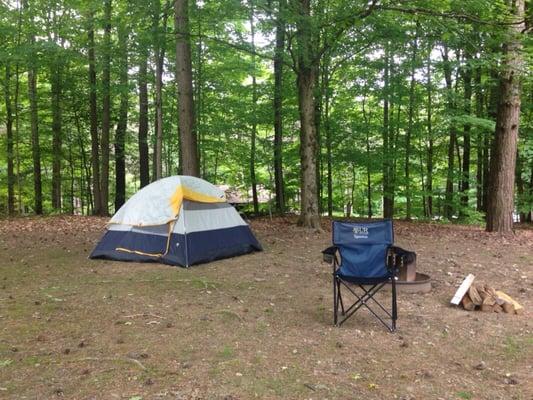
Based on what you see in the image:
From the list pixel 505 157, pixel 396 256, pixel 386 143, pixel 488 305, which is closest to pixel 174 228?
pixel 396 256

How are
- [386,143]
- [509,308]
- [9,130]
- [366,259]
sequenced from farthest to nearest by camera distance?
[9,130]
[386,143]
[509,308]
[366,259]

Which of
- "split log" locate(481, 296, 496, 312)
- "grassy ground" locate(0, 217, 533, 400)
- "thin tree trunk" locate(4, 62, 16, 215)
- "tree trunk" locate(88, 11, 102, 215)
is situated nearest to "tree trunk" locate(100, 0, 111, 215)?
"tree trunk" locate(88, 11, 102, 215)

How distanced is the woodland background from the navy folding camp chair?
483 centimetres

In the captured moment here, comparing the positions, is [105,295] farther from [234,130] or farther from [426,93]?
[426,93]

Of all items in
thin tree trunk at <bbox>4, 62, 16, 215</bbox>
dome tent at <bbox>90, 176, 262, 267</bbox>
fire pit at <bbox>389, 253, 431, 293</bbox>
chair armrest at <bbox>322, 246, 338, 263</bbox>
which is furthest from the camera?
thin tree trunk at <bbox>4, 62, 16, 215</bbox>

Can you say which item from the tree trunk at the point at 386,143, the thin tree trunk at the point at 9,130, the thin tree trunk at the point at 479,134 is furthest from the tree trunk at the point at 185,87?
the thin tree trunk at the point at 479,134

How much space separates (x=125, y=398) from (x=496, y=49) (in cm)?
951

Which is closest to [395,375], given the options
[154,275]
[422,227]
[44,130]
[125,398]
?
[125,398]

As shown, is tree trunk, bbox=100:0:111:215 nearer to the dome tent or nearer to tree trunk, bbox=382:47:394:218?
the dome tent

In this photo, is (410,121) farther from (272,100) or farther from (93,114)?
(93,114)

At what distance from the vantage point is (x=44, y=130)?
1628cm

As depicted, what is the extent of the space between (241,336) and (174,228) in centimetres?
316

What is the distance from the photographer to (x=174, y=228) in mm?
6809

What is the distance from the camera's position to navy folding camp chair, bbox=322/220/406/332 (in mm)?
4188
